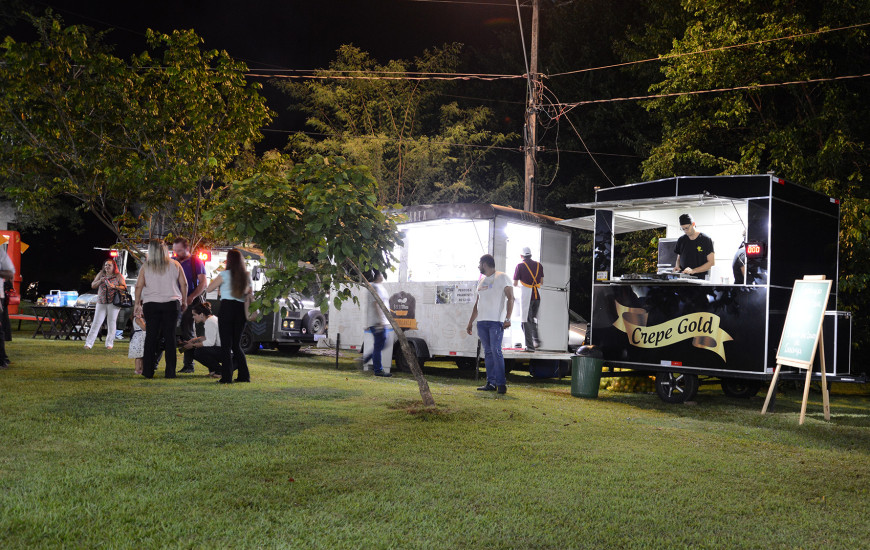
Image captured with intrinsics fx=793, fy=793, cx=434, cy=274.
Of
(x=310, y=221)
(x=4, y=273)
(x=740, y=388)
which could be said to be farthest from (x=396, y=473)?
(x=740, y=388)

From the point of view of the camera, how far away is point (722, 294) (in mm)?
9719

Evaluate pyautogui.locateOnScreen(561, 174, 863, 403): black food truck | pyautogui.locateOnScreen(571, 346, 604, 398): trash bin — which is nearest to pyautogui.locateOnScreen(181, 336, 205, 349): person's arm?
pyautogui.locateOnScreen(571, 346, 604, 398): trash bin

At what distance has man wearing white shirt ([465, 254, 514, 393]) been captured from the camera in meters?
9.79

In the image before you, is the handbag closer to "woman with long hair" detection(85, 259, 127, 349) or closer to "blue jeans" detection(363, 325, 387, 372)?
"woman with long hair" detection(85, 259, 127, 349)

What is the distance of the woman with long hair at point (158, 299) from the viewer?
369 inches

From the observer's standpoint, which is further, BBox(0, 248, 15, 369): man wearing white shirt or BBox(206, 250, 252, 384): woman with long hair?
BBox(0, 248, 15, 369): man wearing white shirt

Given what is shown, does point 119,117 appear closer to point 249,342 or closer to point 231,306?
point 249,342

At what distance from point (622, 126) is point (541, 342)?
1404 centimetres

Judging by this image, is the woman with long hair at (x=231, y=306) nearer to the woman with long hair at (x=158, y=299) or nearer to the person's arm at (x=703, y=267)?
the woman with long hair at (x=158, y=299)

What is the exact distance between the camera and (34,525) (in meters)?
3.50

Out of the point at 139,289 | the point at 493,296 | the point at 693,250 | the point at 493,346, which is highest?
the point at 693,250

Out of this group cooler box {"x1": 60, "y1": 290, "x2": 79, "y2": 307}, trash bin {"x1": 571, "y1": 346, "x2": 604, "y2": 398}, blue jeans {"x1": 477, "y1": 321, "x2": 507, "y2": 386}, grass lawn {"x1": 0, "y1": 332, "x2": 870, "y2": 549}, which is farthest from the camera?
cooler box {"x1": 60, "y1": 290, "x2": 79, "y2": 307}

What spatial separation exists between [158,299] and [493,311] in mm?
4035

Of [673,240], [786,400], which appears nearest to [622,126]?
[673,240]
